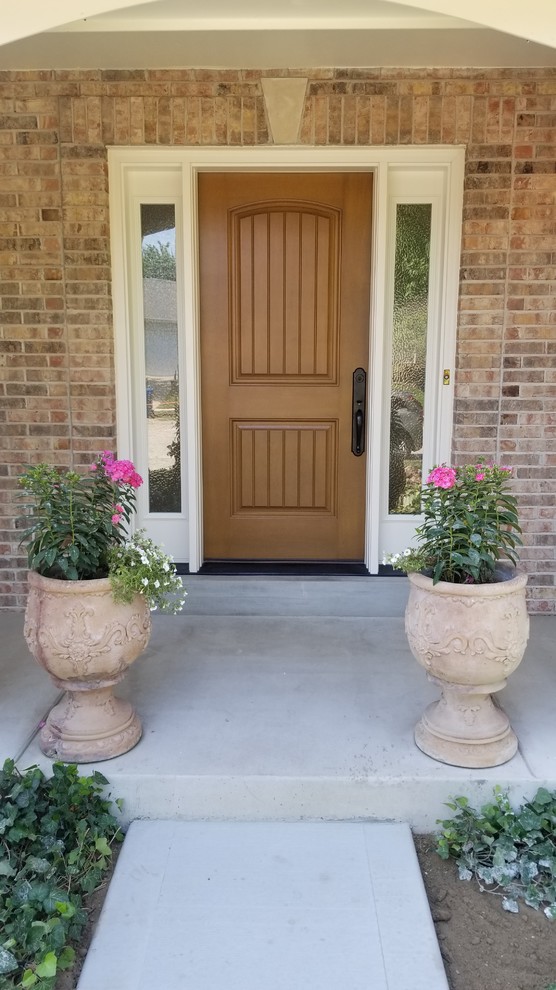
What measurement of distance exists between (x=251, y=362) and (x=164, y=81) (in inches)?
53.3

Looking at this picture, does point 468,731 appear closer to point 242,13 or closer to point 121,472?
point 121,472

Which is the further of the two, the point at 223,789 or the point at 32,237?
the point at 32,237

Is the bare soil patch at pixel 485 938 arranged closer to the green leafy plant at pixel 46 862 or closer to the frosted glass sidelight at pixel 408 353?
the green leafy plant at pixel 46 862

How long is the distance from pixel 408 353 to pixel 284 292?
2.31 ft

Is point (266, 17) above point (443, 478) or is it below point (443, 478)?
above

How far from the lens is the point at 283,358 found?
3.85 meters

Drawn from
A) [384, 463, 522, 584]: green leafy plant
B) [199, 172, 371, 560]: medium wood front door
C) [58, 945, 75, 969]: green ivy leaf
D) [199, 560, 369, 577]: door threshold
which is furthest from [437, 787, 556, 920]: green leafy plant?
[199, 172, 371, 560]: medium wood front door

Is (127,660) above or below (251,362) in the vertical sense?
below

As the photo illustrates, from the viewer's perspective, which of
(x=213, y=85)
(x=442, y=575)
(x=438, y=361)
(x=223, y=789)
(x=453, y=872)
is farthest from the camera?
(x=438, y=361)

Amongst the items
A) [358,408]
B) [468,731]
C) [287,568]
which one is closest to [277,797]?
[468,731]

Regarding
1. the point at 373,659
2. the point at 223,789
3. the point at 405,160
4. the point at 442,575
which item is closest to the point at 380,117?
the point at 405,160

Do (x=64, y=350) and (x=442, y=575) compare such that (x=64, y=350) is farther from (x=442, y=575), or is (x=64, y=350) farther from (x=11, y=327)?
(x=442, y=575)

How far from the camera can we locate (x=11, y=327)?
11.9 ft

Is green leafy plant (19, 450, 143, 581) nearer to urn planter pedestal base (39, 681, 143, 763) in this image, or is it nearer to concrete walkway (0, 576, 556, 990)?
urn planter pedestal base (39, 681, 143, 763)
